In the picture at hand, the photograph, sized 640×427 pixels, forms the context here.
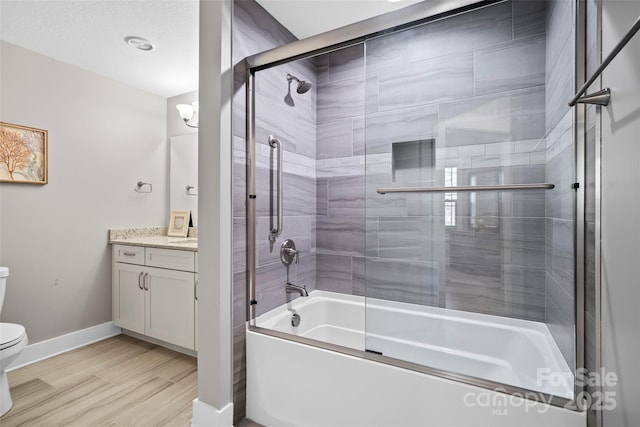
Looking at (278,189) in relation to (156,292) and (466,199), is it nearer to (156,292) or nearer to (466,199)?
(466,199)

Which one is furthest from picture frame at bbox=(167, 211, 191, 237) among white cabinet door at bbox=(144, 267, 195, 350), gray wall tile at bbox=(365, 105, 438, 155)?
gray wall tile at bbox=(365, 105, 438, 155)

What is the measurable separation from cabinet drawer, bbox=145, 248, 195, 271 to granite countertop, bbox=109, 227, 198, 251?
0.14 ft

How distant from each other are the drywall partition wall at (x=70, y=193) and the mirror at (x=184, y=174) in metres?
0.20

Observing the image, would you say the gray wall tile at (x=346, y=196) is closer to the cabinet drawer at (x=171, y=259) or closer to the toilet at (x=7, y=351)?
the cabinet drawer at (x=171, y=259)

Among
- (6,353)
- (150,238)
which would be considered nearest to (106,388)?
(6,353)

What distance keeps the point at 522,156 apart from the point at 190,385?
246cm

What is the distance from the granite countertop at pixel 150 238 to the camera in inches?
103

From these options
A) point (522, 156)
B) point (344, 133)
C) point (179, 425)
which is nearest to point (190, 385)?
point (179, 425)

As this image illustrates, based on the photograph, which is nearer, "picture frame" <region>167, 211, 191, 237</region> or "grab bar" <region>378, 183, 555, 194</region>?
"grab bar" <region>378, 183, 555, 194</region>

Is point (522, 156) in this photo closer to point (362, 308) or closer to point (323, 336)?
point (362, 308)

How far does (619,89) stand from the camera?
34.1 inches

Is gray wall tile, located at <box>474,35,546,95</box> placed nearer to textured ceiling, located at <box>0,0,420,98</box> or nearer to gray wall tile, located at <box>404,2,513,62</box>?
gray wall tile, located at <box>404,2,513,62</box>

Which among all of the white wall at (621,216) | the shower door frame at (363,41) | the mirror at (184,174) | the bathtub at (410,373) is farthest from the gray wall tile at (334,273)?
the white wall at (621,216)

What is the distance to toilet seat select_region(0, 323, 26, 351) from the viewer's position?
1.85m
